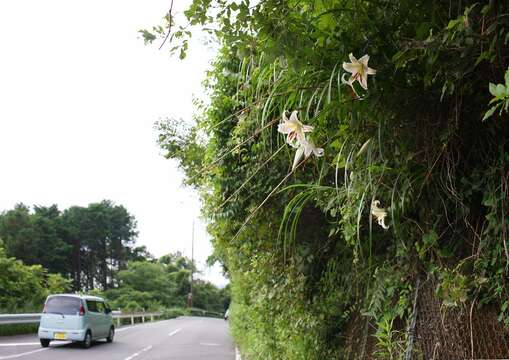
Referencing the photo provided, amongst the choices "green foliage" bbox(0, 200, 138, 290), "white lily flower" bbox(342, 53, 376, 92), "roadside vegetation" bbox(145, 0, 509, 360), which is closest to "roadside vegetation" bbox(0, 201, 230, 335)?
"green foliage" bbox(0, 200, 138, 290)

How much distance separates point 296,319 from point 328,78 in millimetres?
3363

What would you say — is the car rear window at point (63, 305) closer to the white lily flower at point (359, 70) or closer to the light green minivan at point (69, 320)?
the light green minivan at point (69, 320)

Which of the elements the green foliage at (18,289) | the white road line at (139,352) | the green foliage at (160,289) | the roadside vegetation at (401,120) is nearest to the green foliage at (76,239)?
the green foliage at (160,289)

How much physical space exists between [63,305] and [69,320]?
0.57 m

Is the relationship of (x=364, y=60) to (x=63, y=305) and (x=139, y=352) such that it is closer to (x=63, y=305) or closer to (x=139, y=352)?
(x=139, y=352)

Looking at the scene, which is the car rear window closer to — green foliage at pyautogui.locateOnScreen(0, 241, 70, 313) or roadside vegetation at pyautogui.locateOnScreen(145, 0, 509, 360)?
green foliage at pyautogui.locateOnScreen(0, 241, 70, 313)

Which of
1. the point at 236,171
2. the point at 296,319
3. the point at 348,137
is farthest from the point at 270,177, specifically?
the point at 348,137

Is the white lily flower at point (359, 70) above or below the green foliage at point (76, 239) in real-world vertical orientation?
below

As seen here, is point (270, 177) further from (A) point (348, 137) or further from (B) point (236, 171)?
(A) point (348, 137)

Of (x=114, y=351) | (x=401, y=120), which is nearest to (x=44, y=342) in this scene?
(x=114, y=351)

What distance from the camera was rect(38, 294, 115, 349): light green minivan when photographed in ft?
50.1

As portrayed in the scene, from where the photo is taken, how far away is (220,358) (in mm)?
13547

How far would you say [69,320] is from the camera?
613 inches

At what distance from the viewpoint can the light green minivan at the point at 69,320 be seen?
15266 millimetres
